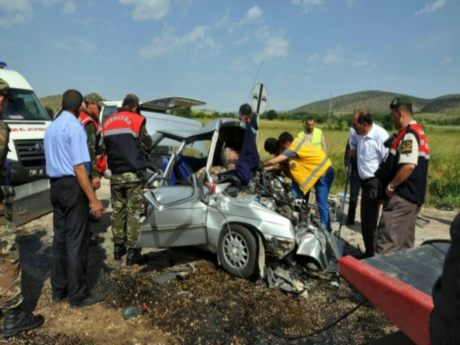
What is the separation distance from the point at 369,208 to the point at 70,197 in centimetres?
376

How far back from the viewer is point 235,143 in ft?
19.3

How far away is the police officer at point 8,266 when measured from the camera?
133 inches

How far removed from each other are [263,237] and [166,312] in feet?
4.46

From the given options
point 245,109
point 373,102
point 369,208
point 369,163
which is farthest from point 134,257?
point 373,102

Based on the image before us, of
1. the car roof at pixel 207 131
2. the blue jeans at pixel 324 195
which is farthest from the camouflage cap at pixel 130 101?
the blue jeans at pixel 324 195

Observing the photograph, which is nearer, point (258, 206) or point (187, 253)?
point (258, 206)

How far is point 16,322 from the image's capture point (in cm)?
347

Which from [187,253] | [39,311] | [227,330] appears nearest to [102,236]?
[187,253]

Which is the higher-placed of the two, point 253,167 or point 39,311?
point 253,167

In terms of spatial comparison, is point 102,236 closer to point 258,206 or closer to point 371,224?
point 258,206

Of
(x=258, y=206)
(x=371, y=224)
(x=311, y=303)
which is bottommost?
(x=311, y=303)

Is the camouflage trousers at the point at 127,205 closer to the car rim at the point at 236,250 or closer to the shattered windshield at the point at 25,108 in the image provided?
the car rim at the point at 236,250

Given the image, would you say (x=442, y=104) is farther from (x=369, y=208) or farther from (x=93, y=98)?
A: (x=93, y=98)

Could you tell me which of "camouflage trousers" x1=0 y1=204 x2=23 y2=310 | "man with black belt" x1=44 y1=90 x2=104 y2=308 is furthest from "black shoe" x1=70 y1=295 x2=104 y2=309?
"camouflage trousers" x1=0 y1=204 x2=23 y2=310
